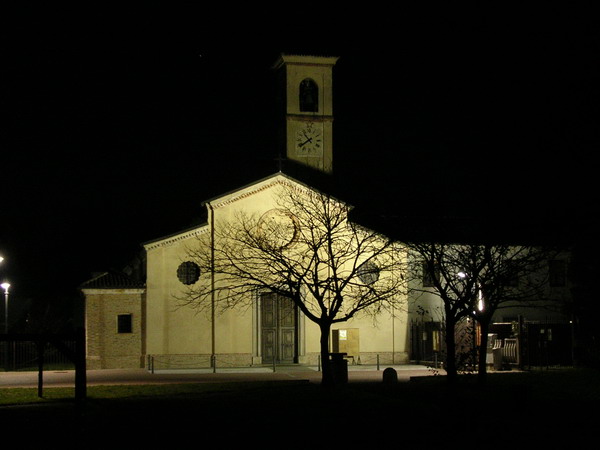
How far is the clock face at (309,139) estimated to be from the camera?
44812 mm

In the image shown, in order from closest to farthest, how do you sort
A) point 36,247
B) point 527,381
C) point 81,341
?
1. point 81,341
2. point 527,381
3. point 36,247

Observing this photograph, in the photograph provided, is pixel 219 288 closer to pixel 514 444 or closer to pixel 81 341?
pixel 81 341

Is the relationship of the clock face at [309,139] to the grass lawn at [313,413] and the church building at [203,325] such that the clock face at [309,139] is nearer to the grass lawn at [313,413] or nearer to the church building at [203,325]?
the church building at [203,325]

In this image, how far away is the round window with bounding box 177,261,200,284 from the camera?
127ft

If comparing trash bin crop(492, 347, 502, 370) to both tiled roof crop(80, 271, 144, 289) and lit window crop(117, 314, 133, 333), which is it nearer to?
tiled roof crop(80, 271, 144, 289)

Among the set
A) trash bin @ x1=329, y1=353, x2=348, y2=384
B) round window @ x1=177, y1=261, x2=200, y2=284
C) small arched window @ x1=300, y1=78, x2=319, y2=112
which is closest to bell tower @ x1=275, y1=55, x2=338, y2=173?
small arched window @ x1=300, y1=78, x2=319, y2=112

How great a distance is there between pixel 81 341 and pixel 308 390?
8.91 meters

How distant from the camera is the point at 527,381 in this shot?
94.9 feet

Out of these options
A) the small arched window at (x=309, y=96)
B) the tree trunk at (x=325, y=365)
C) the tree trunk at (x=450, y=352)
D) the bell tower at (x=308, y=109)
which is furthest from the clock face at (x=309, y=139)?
the tree trunk at (x=450, y=352)

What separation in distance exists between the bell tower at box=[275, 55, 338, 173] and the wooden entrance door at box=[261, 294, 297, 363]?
7984 millimetres

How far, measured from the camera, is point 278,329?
40.1 meters

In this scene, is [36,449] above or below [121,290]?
below

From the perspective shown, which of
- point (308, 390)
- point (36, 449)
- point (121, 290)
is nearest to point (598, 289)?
point (308, 390)

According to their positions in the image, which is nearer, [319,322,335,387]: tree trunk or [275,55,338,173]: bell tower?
[319,322,335,387]: tree trunk
